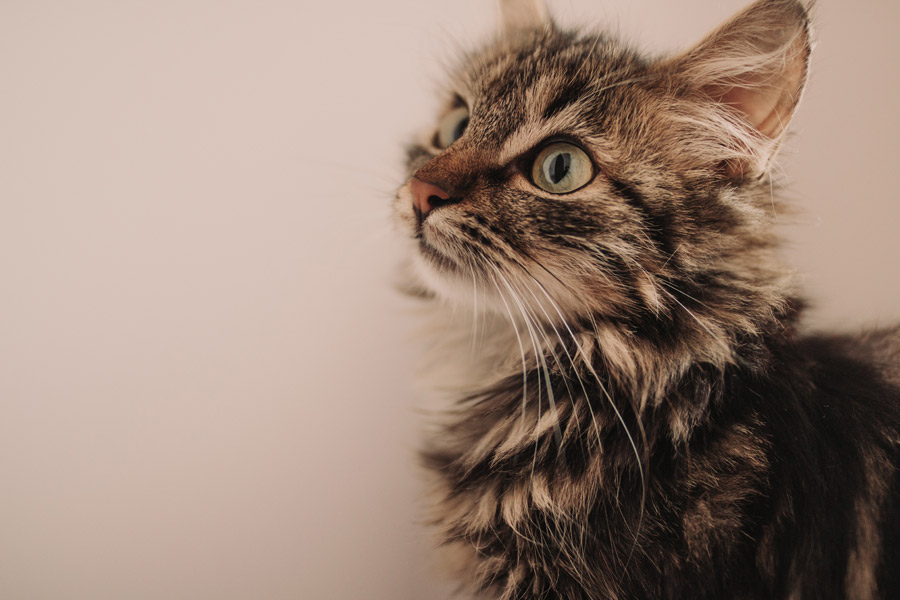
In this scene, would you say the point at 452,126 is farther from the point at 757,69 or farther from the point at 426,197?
the point at 757,69

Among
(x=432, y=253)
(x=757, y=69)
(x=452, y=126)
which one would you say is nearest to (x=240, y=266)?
(x=432, y=253)

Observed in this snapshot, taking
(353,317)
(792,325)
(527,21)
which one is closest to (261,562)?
(353,317)

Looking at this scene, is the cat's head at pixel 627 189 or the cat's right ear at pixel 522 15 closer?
the cat's head at pixel 627 189

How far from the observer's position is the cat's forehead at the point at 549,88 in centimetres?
80

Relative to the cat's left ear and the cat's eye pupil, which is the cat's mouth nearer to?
the cat's eye pupil

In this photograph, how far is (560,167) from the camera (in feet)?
2.59

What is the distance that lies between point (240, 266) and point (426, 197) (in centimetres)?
42

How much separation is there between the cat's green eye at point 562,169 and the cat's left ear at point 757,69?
0.21 m

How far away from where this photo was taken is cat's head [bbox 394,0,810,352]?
28.6 inches

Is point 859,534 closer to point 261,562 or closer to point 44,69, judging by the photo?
point 261,562

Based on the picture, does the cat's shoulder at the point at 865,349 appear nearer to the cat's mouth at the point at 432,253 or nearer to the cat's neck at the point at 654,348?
the cat's neck at the point at 654,348

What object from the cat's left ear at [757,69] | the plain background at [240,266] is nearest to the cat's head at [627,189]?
the cat's left ear at [757,69]

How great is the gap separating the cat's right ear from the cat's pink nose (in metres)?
0.47

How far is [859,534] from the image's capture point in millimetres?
658
